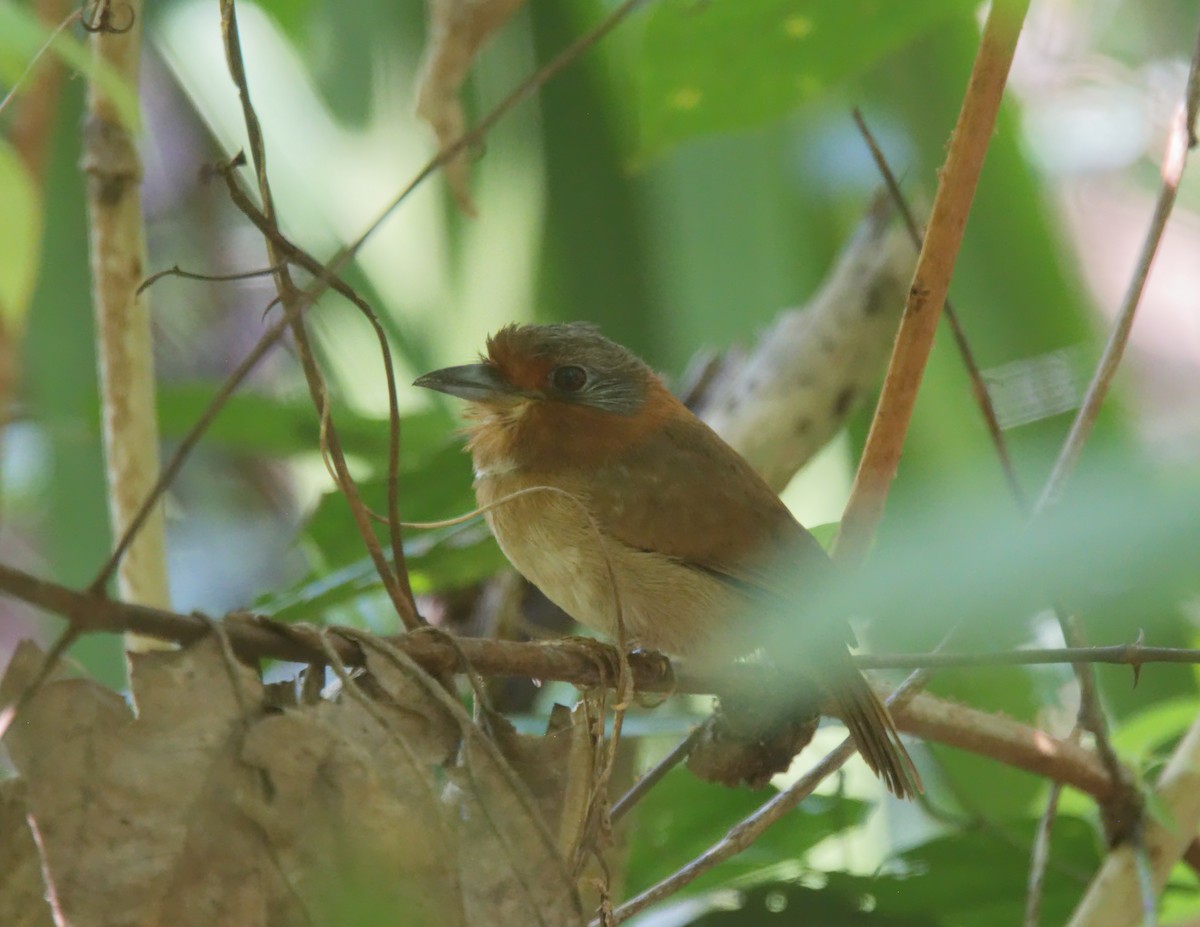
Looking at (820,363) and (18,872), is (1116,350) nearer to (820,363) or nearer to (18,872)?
(820,363)

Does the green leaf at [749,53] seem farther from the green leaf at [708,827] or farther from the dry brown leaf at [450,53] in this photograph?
the green leaf at [708,827]

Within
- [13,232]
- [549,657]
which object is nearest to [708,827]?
[549,657]

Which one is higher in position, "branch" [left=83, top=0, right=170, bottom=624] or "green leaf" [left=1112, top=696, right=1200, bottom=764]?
"branch" [left=83, top=0, right=170, bottom=624]

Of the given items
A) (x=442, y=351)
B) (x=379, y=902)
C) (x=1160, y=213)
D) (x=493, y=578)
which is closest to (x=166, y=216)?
(x=442, y=351)

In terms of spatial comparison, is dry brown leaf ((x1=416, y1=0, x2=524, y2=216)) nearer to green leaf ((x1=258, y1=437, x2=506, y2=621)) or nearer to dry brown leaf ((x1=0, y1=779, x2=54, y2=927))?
green leaf ((x1=258, y1=437, x2=506, y2=621))

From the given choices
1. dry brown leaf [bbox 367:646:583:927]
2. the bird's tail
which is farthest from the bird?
dry brown leaf [bbox 367:646:583:927]

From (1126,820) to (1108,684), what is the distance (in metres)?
1.11

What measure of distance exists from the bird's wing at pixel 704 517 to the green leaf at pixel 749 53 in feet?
1.47

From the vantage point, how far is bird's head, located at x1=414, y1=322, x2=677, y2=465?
198cm

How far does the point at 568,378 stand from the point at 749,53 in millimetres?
565

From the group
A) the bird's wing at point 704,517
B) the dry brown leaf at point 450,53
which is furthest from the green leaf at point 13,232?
the bird's wing at point 704,517

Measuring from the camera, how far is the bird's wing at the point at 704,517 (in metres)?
1.83

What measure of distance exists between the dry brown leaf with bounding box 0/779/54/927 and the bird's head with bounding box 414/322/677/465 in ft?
3.61

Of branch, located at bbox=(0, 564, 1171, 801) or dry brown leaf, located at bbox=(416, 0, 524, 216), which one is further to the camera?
dry brown leaf, located at bbox=(416, 0, 524, 216)
